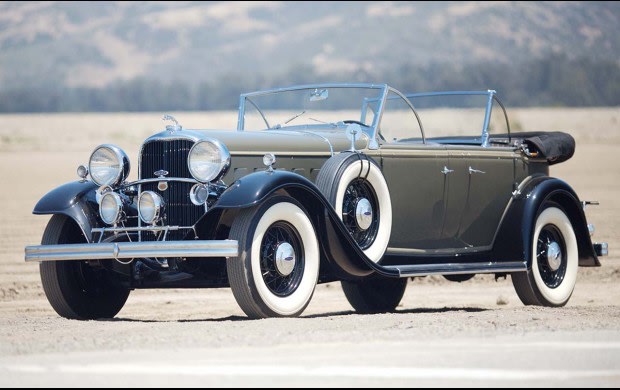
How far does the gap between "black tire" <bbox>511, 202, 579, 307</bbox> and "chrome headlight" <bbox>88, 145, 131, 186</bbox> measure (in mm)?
3370

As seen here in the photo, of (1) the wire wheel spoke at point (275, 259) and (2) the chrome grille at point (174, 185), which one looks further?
(2) the chrome grille at point (174, 185)

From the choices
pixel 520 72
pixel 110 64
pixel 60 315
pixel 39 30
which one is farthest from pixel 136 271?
pixel 39 30

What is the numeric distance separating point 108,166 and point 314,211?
143 cm

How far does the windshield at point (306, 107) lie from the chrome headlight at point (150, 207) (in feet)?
4.95

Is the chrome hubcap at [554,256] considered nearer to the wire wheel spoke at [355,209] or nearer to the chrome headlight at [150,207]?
the wire wheel spoke at [355,209]

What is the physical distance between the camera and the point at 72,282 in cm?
875

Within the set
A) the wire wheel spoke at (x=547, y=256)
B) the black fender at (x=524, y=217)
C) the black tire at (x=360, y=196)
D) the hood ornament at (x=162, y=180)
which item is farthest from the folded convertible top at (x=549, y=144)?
the hood ornament at (x=162, y=180)

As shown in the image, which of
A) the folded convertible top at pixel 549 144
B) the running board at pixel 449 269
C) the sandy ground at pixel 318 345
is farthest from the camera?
the folded convertible top at pixel 549 144

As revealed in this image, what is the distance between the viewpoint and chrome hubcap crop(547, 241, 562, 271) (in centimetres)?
1032

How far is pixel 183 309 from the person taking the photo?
36.2 ft

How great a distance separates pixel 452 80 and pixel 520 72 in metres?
6.48

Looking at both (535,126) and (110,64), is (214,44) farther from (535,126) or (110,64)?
(535,126)

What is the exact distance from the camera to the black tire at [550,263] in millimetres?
10094

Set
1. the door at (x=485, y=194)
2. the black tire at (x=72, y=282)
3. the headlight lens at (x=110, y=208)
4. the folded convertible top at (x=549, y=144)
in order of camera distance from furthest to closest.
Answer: the folded convertible top at (x=549, y=144), the door at (x=485, y=194), the black tire at (x=72, y=282), the headlight lens at (x=110, y=208)
